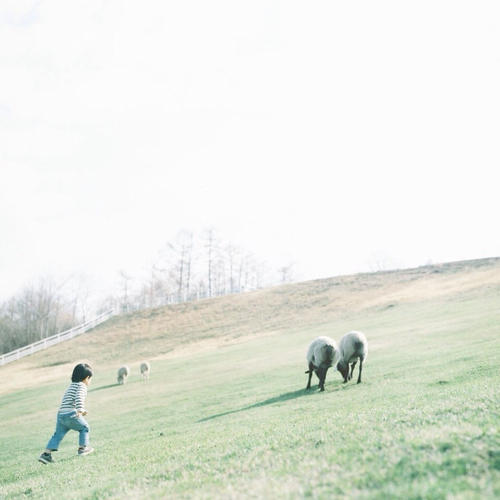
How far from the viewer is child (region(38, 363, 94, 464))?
11.7 metres

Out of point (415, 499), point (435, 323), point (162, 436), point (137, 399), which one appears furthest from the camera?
point (435, 323)

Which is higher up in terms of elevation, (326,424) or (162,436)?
(326,424)

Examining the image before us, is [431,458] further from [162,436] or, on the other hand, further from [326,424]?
[162,436]

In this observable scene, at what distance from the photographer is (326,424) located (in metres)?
8.49

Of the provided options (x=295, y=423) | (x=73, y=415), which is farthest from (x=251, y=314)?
(x=295, y=423)

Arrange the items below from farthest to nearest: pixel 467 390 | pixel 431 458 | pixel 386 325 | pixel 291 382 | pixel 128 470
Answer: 1. pixel 386 325
2. pixel 291 382
3. pixel 467 390
4. pixel 128 470
5. pixel 431 458

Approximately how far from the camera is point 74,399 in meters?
11.8

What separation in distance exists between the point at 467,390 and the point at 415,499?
252 inches

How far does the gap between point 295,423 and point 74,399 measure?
5716mm

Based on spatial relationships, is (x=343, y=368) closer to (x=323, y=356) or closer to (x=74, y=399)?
(x=323, y=356)

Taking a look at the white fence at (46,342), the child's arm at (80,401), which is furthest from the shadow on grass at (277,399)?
the white fence at (46,342)

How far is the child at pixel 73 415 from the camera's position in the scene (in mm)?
11672

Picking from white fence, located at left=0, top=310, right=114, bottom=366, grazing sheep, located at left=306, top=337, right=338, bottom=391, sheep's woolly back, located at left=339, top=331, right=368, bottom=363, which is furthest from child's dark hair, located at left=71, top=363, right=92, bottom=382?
white fence, located at left=0, top=310, right=114, bottom=366

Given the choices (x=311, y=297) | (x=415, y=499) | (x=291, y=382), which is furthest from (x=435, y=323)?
(x=311, y=297)
